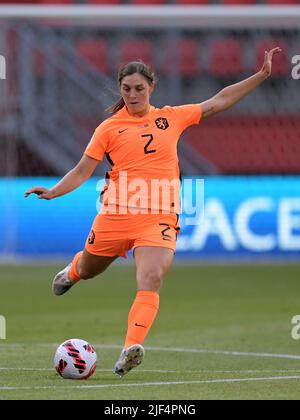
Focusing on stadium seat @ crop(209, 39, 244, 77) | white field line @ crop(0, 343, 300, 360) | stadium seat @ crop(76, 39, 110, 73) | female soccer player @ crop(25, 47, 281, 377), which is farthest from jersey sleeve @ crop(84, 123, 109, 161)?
stadium seat @ crop(76, 39, 110, 73)

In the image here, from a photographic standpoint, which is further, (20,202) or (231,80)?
(231,80)

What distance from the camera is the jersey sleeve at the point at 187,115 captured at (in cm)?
916

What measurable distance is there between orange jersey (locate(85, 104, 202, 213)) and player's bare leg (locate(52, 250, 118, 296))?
0.56 meters

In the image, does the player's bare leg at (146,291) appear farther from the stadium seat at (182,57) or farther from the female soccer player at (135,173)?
the stadium seat at (182,57)

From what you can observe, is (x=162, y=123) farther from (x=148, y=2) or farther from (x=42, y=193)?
(x=148, y=2)

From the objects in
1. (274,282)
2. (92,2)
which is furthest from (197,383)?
(92,2)

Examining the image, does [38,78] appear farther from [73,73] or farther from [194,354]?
[194,354]

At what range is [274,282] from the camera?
17.5 m

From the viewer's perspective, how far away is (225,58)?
901 inches

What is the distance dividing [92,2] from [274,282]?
37.6ft

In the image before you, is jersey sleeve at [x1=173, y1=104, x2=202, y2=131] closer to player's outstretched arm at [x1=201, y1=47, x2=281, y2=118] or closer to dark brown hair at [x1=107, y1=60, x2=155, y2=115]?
player's outstretched arm at [x1=201, y1=47, x2=281, y2=118]

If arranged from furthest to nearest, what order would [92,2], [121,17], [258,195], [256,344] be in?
[92,2]
[258,195]
[121,17]
[256,344]

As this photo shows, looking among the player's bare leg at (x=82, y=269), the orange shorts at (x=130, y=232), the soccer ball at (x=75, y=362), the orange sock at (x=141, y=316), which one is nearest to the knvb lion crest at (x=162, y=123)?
the orange shorts at (x=130, y=232)

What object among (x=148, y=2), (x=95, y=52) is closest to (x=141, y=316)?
(x=95, y=52)
